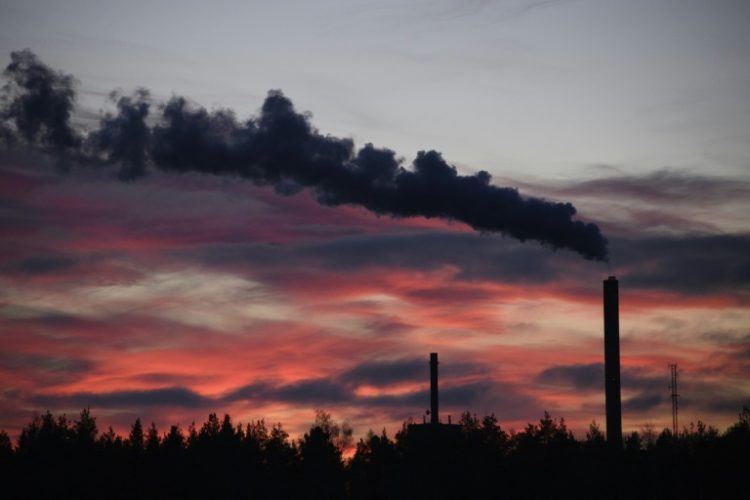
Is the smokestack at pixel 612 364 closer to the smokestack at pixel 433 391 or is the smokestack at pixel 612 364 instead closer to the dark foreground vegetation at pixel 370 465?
the dark foreground vegetation at pixel 370 465

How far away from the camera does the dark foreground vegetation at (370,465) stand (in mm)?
80438

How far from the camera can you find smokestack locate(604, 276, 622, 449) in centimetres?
7025

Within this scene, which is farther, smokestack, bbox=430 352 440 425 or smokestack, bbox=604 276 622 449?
smokestack, bbox=430 352 440 425

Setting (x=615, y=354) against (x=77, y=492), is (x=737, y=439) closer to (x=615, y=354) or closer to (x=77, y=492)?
(x=615, y=354)

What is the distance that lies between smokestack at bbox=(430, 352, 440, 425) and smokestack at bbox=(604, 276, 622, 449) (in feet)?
61.5

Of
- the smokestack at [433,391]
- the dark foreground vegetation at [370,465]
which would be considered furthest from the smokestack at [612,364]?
the smokestack at [433,391]

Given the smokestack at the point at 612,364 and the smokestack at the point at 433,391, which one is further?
the smokestack at the point at 433,391

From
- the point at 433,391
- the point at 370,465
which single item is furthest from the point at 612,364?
the point at 370,465

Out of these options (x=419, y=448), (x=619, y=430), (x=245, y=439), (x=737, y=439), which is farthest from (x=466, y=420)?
(x=619, y=430)

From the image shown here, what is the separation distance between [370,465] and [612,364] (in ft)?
141

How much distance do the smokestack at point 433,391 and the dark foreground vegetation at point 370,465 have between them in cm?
374

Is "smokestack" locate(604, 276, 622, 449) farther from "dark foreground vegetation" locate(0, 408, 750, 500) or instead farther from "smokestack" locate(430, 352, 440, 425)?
"smokestack" locate(430, 352, 440, 425)

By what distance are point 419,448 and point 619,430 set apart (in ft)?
78.5

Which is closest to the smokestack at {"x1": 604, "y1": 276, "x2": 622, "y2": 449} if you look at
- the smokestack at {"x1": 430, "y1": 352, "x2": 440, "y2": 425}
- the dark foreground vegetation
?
the dark foreground vegetation
